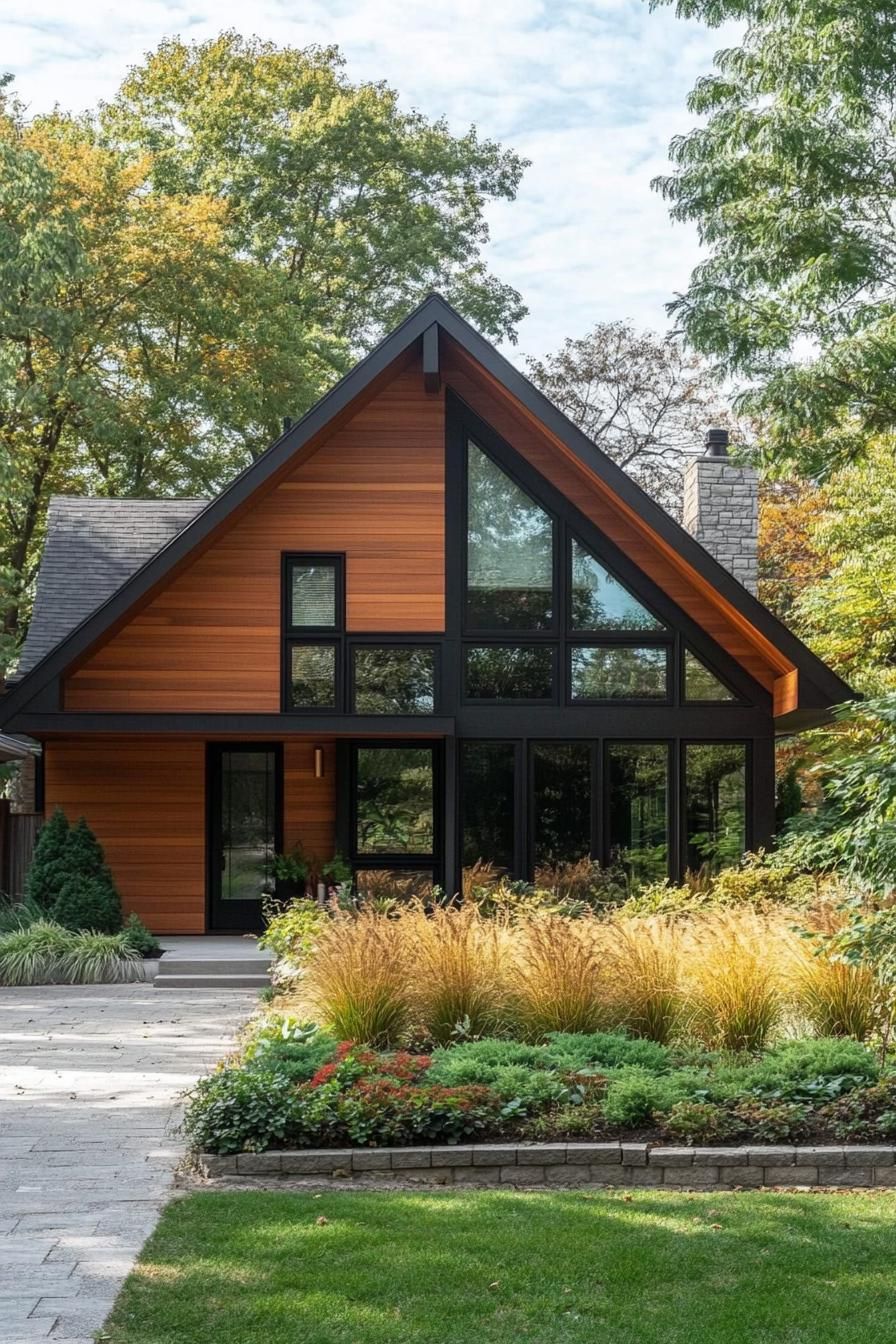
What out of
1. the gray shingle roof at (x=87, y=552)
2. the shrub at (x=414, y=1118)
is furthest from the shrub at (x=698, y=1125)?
the gray shingle roof at (x=87, y=552)

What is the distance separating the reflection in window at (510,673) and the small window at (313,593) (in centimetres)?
157

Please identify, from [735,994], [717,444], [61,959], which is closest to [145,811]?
[61,959]

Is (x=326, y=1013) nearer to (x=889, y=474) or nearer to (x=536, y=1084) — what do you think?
(x=536, y=1084)

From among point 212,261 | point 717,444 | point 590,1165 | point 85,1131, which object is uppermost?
point 212,261

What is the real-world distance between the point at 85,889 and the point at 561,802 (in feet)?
16.4

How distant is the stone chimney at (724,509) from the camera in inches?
648

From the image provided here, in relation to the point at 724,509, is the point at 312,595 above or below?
below

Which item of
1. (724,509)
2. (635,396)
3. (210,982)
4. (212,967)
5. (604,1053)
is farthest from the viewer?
(635,396)

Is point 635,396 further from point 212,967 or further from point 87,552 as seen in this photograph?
point 212,967

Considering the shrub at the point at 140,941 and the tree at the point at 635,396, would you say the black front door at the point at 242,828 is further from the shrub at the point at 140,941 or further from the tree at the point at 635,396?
the tree at the point at 635,396

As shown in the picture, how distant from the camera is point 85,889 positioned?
13898 millimetres

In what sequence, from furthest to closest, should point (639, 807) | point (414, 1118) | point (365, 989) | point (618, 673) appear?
point (618, 673), point (639, 807), point (365, 989), point (414, 1118)

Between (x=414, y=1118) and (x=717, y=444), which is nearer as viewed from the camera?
(x=414, y=1118)

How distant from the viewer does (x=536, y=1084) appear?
6594 mm
